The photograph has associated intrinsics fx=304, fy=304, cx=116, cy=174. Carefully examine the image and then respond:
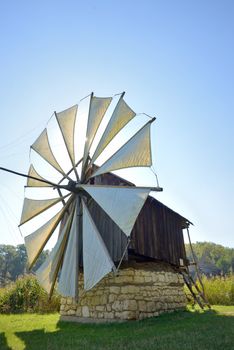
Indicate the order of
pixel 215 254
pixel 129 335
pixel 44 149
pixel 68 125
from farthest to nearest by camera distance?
pixel 215 254, pixel 44 149, pixel 68 125, pixel 129 335

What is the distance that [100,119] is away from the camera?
43.8ft

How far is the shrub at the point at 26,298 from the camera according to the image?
56.3ft

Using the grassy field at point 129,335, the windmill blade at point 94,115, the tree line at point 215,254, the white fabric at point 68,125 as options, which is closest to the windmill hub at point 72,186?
the windmill blade at point 94,115

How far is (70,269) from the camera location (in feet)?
36.8

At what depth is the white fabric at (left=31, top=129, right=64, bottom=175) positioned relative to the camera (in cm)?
1398

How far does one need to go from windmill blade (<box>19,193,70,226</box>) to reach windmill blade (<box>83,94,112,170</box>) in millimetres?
2354

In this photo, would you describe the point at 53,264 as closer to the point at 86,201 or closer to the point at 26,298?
the point at 86,201

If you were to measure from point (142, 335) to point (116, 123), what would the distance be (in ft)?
26.0

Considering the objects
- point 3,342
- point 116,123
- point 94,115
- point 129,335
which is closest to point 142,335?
point 129,335

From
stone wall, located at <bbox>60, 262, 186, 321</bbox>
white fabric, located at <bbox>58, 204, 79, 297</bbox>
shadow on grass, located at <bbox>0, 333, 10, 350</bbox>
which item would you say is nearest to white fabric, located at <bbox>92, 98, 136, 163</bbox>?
white fabric, located at <bbox>58, 204, 79, 297</bbox>

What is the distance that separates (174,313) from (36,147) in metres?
9.84

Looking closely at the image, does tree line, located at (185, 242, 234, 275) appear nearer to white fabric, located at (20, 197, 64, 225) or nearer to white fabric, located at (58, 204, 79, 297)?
white fabric, located at (20, 197, 64, 225)

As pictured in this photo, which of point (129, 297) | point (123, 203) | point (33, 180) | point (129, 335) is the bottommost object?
point (129, 335)

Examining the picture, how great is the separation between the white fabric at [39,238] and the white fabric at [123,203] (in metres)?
3.24
